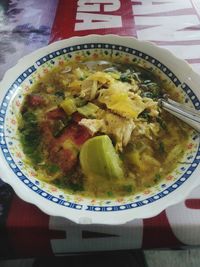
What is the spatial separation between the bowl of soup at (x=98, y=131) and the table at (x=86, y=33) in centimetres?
7

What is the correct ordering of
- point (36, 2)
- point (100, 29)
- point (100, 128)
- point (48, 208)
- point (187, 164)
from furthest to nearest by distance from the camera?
1. point (36, 2)
2. point (100, 29)
3. point (100, 128)
4. point (187, 164)
5. point (48, 208)

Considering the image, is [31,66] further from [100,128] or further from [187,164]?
[187,164]

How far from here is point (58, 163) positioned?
0.92 m

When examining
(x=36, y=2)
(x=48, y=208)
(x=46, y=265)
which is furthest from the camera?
(x=36, y=2)

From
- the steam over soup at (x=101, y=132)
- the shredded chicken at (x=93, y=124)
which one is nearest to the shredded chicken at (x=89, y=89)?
the steam over soup at (x=101, y=132)

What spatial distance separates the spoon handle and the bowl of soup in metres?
0.02

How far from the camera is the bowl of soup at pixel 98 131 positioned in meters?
0.79

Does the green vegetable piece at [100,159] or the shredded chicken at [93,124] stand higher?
the shredded chicken at [93,124]

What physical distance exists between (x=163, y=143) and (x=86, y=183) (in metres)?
0.26

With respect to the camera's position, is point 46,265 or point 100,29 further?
point 100,29

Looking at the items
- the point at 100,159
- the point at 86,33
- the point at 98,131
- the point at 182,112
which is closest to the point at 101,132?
the point at 98,131

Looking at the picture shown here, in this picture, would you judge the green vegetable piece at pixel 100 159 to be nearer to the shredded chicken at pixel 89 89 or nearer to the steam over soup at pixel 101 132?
the steam over soup at pixel 101 132

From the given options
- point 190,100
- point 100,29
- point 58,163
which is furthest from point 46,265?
point 100,29

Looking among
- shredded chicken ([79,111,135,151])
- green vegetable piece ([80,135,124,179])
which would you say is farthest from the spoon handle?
green vegetable piece ([80,135,124,179])
